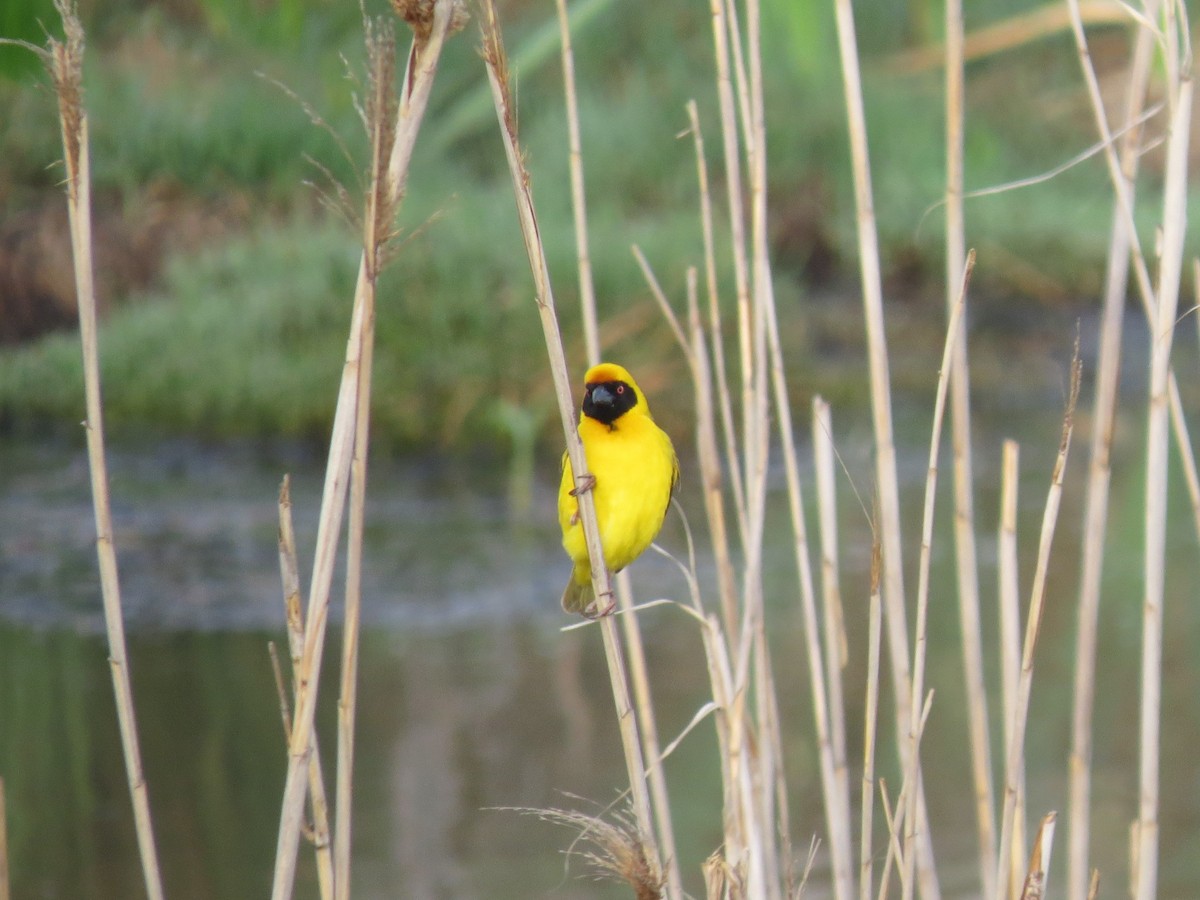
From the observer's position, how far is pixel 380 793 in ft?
14.7

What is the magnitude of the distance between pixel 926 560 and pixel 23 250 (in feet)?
21.9

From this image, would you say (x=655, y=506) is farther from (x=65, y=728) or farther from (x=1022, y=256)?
(x=1022, y=256)

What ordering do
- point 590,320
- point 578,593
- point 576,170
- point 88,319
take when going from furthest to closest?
1. point 578,593
2. point 590,320
3. point 576,170
4. point 88,319

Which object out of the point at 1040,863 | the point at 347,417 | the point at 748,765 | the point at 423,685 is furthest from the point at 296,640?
the point at 423,685

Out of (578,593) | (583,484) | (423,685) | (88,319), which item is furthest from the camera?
(423,685)

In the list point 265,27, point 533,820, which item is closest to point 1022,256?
point 265,27

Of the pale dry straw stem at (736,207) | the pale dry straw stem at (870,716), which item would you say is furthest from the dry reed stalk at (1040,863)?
the pale dry straw stem at (736,207)

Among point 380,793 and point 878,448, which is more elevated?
point 878,448

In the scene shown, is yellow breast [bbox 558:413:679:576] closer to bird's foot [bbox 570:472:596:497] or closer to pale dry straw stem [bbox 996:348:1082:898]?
bird's foot [bbox 570:472:596:497]

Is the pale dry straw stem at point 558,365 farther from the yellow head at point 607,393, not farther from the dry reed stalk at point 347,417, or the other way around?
the yellow head at point 607,393

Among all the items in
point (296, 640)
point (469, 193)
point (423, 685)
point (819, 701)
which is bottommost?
point (423, 685)

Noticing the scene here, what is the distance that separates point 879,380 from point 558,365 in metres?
0.54

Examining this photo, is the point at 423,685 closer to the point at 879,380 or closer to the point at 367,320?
the point at 879,380

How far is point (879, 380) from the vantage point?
207 cm
